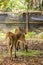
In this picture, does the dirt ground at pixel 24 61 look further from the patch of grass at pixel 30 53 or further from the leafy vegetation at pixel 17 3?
the leafy vegetation at pixel 17 3

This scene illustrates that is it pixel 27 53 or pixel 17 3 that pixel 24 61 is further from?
pixel 17 3

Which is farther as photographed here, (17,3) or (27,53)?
(27,53)

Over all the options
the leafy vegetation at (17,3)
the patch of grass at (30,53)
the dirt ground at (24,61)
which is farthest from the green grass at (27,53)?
the leafy vegetation at (17,3)

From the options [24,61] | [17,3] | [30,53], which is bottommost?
[30,53]

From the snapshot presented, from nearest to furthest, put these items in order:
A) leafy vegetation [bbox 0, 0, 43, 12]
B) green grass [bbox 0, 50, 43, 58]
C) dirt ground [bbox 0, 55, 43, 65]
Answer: leafy vegetation [bbox 0, 0, 43, 12] → dirt ground [bbox 0, 55, 43, 65] → green grass [bbox 0, 50, 43, 58]

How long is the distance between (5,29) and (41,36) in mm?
1947

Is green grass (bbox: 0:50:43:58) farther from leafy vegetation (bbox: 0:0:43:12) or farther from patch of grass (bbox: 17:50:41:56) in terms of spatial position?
leafy vegetation (bbox: 0:0:43:12)

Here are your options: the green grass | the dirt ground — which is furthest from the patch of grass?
the dirt ground

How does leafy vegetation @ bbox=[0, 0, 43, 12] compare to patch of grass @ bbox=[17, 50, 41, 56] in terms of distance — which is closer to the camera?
leafy vegetation @ bbox=[0, 0, 43, 12]

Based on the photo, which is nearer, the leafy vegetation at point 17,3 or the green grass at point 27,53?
the leafy vegetation at point 17,3

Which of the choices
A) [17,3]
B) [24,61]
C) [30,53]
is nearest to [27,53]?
[30,53]

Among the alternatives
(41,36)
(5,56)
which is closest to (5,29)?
(41,36)

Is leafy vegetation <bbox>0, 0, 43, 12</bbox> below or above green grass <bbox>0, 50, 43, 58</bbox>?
above

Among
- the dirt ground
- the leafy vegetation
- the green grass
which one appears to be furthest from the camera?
the green grass
